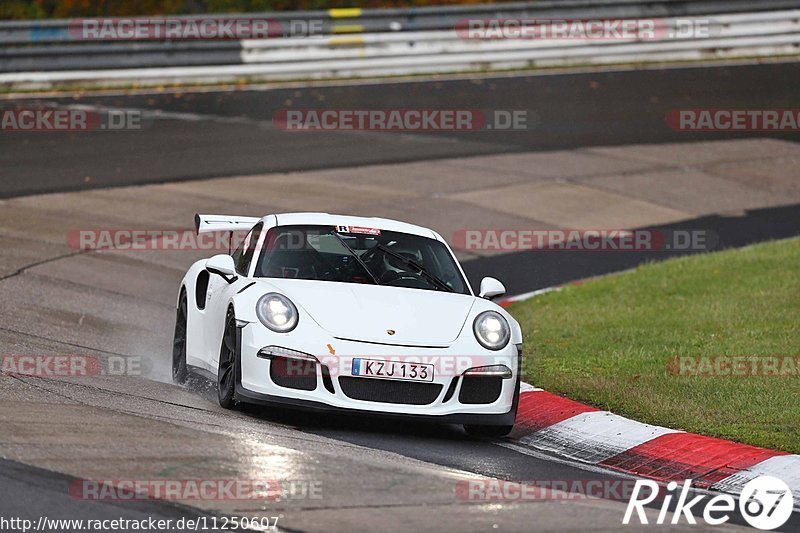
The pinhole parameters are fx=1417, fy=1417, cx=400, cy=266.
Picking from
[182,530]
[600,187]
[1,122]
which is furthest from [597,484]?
[1,122]

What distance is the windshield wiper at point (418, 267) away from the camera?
9.33 meters

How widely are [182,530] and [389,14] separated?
19594 millimetres

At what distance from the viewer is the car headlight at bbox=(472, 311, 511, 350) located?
27.8ft

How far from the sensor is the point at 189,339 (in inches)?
387

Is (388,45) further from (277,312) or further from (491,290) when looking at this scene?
(277,312)

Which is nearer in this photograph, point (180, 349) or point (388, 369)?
point (388, 369)

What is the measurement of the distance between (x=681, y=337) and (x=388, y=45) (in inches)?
574

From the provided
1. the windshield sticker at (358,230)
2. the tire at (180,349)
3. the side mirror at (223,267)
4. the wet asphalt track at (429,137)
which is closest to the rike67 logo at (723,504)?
the wet asphalt track at (429,137)

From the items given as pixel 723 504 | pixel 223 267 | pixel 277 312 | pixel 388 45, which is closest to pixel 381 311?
pixel 277 312

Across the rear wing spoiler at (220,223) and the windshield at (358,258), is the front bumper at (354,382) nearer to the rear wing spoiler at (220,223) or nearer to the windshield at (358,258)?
the windshield at (358,258)

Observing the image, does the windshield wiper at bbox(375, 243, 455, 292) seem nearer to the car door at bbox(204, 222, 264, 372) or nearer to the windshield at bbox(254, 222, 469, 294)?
the windshield at bbox(254, 222, 469, 294)

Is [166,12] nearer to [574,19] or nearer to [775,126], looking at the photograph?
[574,19]

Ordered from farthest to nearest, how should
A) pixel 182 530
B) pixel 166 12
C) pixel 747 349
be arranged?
pixel 166 12 < pixel 747 349 < pixel 182 530

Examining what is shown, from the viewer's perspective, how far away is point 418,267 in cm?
946
